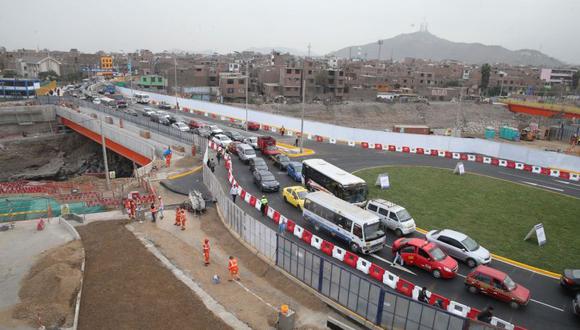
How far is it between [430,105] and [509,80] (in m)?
64.8

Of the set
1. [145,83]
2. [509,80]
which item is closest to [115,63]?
[145,83]

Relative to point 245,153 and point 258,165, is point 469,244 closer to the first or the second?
point 258,165

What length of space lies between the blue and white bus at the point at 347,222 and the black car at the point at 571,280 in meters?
7.44

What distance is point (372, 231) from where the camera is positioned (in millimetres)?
18328

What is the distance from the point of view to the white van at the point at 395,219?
20.6 m

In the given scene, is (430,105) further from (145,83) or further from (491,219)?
(491,219)

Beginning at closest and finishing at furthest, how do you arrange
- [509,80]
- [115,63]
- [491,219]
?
1. [491,219]
2. [509,80]
3. [115,63]

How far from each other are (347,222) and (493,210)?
12.3m

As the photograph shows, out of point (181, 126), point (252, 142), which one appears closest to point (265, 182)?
point (252, 142)

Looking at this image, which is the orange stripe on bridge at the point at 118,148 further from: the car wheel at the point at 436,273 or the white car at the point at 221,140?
the car wheel at the point at 436,273

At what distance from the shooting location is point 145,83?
108 metres

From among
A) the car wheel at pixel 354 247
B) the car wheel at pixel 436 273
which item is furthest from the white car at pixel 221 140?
the car wheel at pixel 436 273

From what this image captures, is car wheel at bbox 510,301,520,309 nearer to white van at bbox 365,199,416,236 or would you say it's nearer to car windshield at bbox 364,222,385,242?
car windshield at bbox 364,222,385,242

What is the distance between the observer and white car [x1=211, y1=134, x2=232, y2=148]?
3906 centimetres
